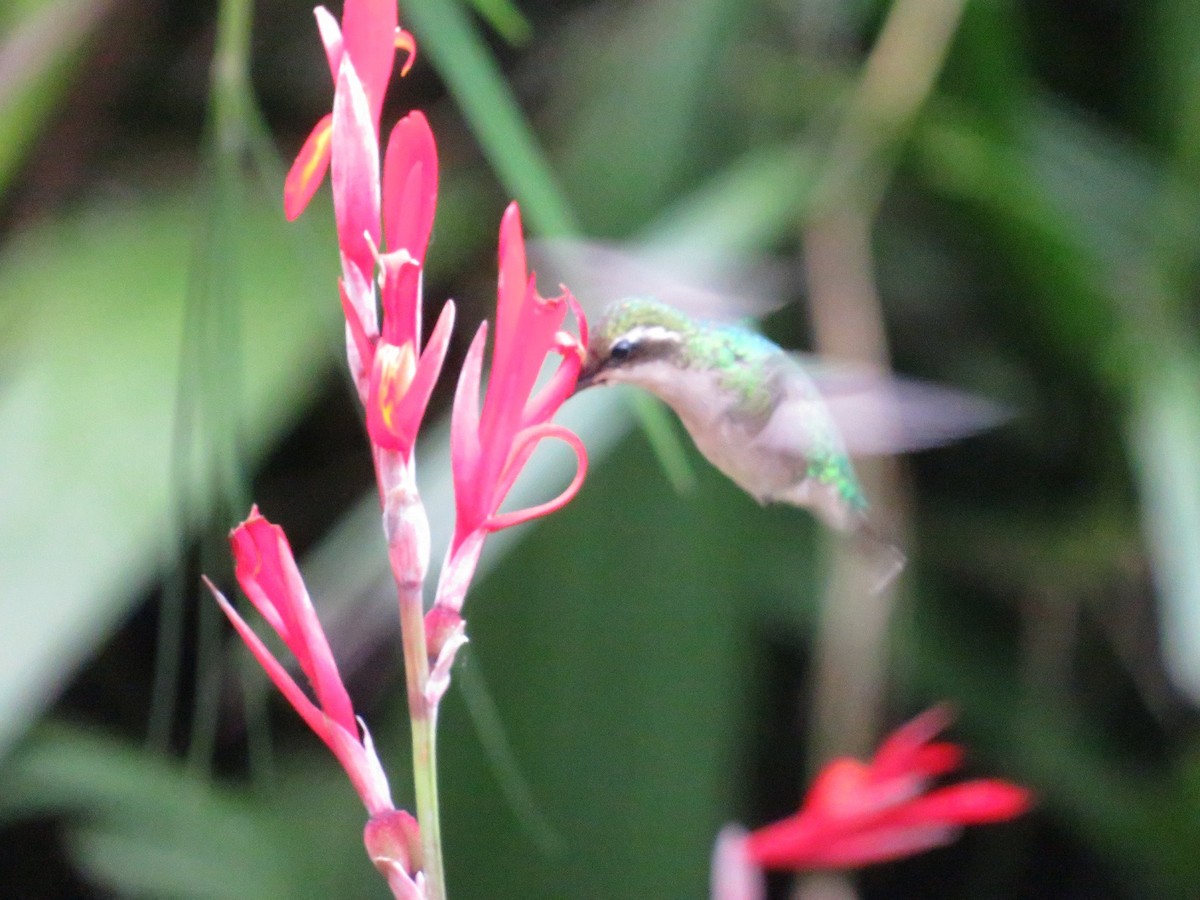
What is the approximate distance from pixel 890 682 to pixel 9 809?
27.0 inches

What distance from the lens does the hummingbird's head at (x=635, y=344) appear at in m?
0.51

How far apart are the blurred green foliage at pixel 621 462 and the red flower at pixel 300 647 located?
0.13m

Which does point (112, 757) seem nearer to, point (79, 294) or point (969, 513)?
point (79, 294)

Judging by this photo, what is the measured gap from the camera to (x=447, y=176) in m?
1.23

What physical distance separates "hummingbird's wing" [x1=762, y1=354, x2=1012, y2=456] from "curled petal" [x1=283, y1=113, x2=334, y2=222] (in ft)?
1.01

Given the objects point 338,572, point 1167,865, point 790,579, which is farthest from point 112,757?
point 1167,865

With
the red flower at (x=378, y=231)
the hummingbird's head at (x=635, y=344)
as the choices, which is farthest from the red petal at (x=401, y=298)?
the hummingbird's head at (x=635, y=344)

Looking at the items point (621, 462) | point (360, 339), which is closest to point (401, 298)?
point (360, 339)

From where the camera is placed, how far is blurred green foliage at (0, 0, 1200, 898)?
0.77 meters

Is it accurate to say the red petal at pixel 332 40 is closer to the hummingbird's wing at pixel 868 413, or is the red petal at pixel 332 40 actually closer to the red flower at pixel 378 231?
the red flower at pixel 378 231

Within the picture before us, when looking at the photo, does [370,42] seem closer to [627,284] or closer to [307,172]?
[307,172]

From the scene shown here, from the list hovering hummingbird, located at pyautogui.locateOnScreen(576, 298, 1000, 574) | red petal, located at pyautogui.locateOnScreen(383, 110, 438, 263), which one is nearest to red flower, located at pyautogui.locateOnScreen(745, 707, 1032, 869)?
hovering hummingbird, located at pyautogui.locateOnScreen(576, 298, 1000, 574)

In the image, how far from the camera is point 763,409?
68cm

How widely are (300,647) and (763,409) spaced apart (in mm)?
358
